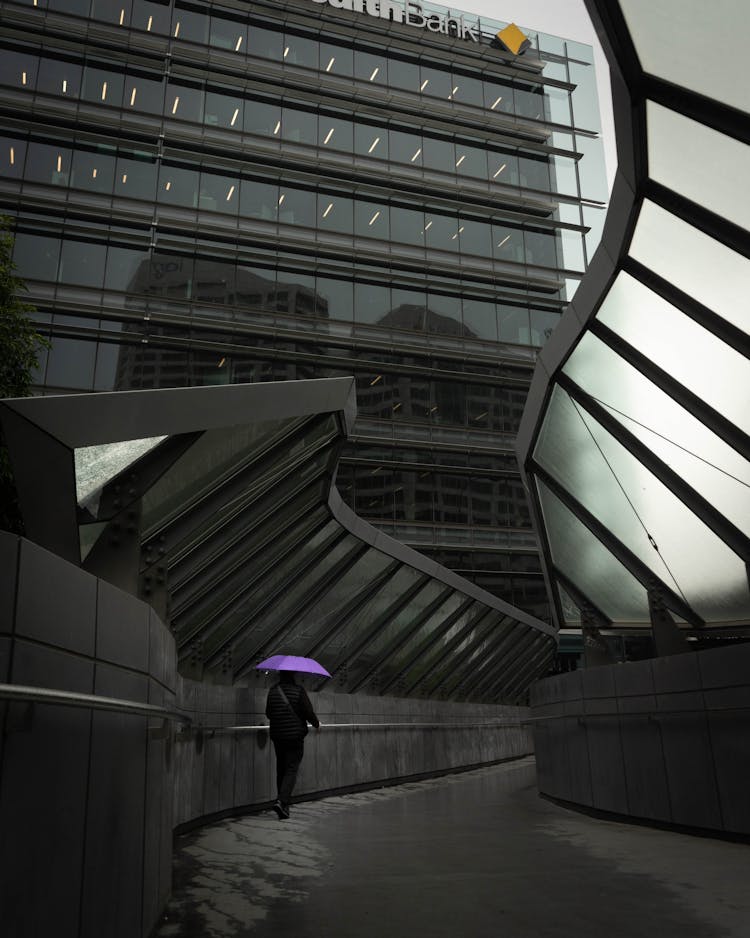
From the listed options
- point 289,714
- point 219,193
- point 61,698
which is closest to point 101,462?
point 61,698

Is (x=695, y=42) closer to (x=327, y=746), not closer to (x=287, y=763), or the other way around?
(x=287, y=763)

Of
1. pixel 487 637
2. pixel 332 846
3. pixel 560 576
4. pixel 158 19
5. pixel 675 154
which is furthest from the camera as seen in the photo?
pixel 158 19

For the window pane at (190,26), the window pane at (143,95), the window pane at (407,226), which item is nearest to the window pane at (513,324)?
the window pane at (407,226)

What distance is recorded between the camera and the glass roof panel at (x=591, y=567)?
10868 millimetres

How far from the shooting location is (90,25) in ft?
110

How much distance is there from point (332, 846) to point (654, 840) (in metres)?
2.86

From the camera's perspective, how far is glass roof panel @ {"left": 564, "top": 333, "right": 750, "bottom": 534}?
287 inches

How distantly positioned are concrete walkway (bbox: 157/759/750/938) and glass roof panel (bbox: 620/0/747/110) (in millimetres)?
4475

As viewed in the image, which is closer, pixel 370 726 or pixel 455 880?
pixel 455 880

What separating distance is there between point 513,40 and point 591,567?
40.3 meters

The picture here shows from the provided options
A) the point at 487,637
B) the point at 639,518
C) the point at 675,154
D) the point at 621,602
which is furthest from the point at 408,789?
the point at 675,154

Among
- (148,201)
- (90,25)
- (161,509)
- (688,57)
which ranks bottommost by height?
(161,509)

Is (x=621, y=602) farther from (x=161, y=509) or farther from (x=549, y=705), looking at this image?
(x=161, y=509)

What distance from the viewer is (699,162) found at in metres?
5.39
